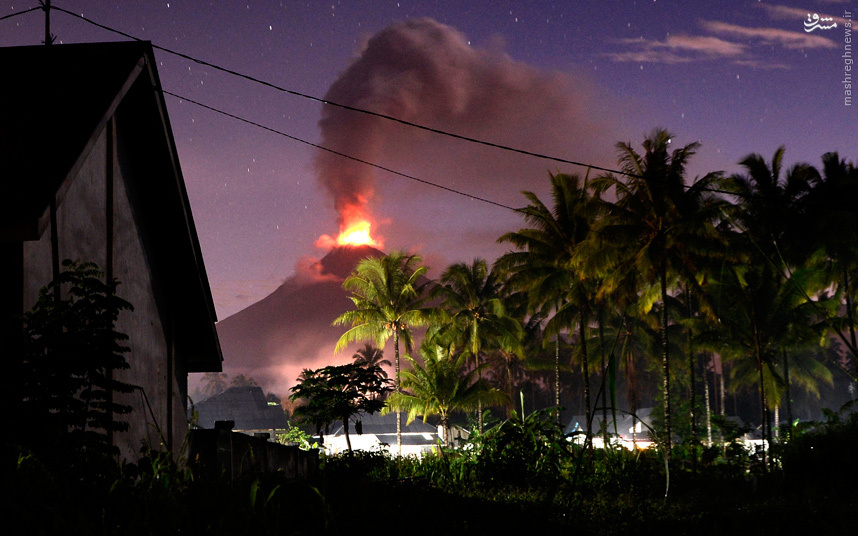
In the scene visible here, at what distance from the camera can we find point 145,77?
26.7 feet

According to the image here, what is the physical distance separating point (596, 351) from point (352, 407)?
35.1 metres

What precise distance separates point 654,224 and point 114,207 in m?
24.5

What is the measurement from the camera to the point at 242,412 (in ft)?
186

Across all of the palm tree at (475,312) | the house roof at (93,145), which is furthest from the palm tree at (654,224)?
the house roof at (93,145)

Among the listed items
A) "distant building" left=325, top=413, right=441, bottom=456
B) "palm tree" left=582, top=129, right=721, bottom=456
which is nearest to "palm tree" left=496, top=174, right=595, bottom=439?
"palm tree" left=582, top=129, right=721, bottom=456

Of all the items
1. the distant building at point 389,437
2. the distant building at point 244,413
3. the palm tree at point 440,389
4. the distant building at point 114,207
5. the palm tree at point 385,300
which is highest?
the palm tree at point 385,300

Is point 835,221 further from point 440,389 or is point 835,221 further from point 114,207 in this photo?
point 114,207

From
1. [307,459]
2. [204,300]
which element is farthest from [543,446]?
[204,300]

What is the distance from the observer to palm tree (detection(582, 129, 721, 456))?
2830 cm

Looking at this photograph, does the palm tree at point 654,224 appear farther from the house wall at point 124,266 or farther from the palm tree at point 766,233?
the house wall at point 124,266

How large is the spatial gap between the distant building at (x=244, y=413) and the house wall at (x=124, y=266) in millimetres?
45856

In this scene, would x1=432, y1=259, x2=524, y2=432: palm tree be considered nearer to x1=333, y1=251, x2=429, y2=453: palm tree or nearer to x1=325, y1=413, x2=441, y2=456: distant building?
x1=333, y1=251, x2=429, y2=453: palm tree

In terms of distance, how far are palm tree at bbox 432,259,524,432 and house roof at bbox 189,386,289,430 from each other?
1577 cm

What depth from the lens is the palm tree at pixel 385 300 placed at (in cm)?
4812
